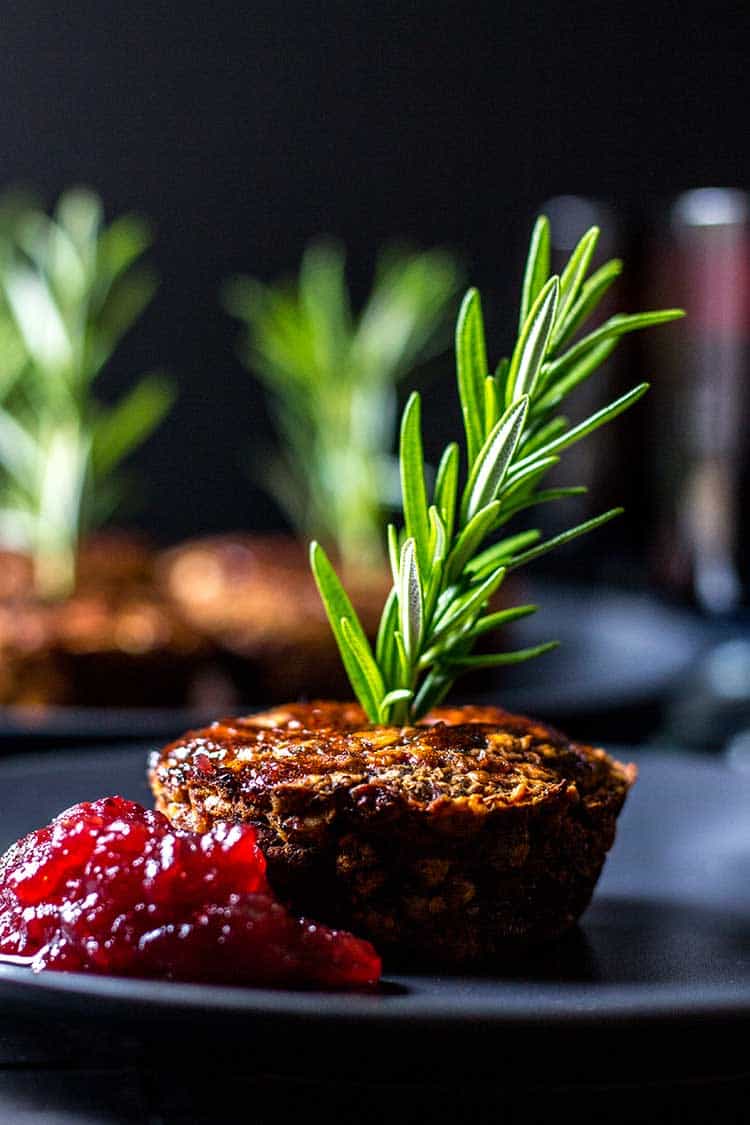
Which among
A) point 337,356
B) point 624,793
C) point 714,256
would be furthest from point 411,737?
point 714,256

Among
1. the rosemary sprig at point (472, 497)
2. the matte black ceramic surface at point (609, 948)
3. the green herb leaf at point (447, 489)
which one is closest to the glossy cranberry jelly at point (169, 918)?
the matte black ceramic surface at point (609, 948)

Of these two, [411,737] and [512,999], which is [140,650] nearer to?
[411,737]

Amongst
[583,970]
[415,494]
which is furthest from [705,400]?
[583,970]

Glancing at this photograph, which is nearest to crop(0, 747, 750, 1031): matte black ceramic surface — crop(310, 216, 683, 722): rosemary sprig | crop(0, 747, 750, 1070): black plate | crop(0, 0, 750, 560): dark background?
crop(0, 747, 750, 1070): black plate

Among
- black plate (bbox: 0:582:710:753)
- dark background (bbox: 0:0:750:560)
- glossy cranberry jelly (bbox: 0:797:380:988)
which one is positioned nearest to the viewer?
glossy cranberry jelly (bbox: 0:797:380:988)

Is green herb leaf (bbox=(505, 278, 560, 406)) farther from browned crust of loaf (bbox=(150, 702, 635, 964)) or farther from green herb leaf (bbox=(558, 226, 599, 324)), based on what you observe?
browned crust of loaf (bbox=(150, 702, 635, 964))

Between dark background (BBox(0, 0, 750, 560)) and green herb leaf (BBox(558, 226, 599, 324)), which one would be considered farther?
dark background (BBox(0, 0, 750, 560))
